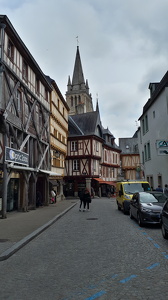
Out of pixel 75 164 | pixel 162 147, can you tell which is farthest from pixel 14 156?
pixel 75 164

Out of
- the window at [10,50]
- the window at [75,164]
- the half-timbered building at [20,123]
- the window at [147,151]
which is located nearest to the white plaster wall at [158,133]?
the window at [147,151]

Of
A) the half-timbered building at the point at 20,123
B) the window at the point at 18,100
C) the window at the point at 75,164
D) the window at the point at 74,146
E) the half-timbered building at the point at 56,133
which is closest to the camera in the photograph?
A: the half-timbered building at the point at 20,123

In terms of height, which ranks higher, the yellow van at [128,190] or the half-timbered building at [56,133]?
the half-timbered building at [56,133]

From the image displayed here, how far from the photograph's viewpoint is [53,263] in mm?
5270

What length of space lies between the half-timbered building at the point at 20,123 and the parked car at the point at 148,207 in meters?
6.42

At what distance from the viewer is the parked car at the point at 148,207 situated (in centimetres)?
923

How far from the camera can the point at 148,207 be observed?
9438 millimetres

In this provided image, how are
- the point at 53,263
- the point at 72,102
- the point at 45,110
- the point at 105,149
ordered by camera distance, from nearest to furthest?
the point at 53,263 → the point at 45,110 → the point at 105,149 → the point at 72,102

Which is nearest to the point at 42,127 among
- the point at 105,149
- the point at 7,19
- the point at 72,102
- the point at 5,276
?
the point at 7,19

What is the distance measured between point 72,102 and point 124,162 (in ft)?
96.7

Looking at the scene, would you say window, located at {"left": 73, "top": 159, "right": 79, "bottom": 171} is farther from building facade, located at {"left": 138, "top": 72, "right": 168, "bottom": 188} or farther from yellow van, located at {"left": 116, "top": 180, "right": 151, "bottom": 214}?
yellow van, located at {"left": 116, "top": 180, "right": 151, "bottom": 214}

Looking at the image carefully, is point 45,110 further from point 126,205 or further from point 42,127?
point 126,205

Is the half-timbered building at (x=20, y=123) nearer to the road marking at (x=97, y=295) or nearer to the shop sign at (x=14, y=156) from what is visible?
the shop sign at (x=14, y=156)

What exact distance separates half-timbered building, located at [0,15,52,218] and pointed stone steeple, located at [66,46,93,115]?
Answer: 50.1 meters
